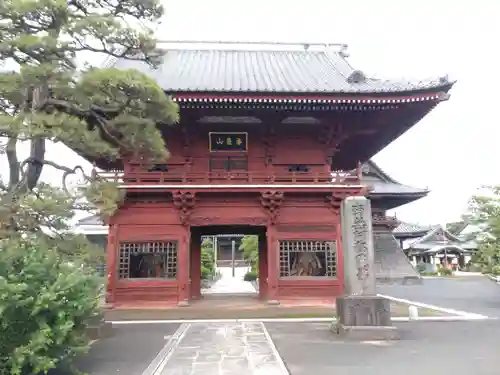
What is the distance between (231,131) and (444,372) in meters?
12.2

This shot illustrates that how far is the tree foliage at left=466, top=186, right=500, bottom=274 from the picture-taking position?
17.2m

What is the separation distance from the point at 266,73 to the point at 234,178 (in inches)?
227

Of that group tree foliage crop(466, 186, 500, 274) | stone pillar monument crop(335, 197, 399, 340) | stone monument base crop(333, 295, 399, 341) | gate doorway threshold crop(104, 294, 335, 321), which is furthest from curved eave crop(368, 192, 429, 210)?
stone monument base crop(333, 295, 399, 341)

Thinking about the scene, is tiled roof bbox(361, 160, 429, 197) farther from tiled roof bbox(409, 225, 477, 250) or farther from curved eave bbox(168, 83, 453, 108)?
tiled roof bbox(409, 225, 477, 250)

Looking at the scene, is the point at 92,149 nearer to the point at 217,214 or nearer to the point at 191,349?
the point at 191,349

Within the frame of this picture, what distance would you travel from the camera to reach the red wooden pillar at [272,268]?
16125 mm

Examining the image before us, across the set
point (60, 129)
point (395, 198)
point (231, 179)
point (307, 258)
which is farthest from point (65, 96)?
point (395, 198)

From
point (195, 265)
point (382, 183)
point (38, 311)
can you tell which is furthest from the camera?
point (382, 183)

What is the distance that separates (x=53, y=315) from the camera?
6.14 meters

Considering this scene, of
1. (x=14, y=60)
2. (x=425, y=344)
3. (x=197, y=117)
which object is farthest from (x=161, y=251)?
(x=425, y=344)

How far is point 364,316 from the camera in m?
10.2

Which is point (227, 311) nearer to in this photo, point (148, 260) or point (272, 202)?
point (148, 260)

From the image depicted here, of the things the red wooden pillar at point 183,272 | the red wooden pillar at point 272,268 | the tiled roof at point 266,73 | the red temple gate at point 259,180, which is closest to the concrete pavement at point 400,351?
the red wooden pillar at point 272,268

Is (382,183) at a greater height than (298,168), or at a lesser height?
greater
